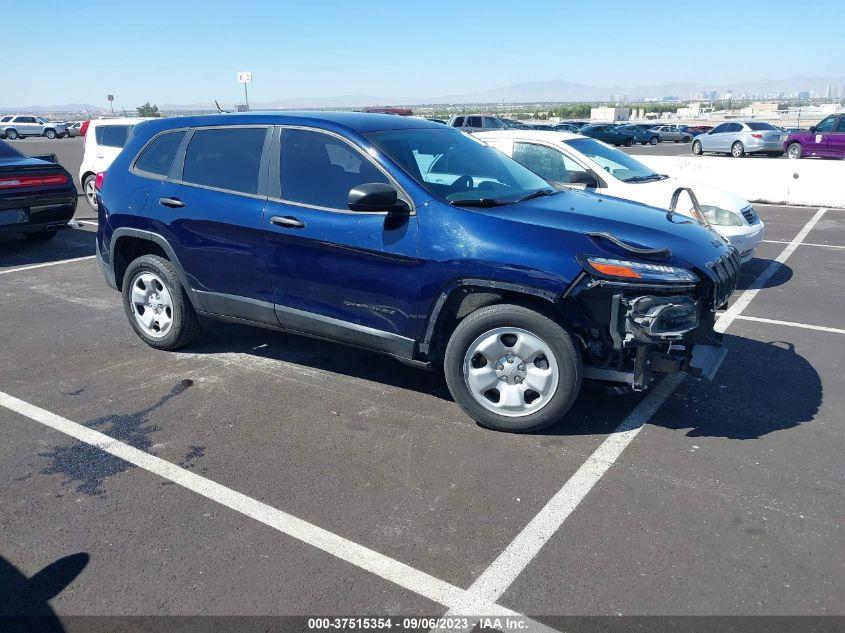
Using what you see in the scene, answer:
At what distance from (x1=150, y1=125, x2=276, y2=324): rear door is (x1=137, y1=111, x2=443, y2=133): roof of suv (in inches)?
3.1

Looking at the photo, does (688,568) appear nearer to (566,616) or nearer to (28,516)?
(566,616)

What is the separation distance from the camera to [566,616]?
2.78 metres

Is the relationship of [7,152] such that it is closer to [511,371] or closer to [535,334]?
[511,371]

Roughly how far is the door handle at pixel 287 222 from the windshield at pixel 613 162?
4864 mm

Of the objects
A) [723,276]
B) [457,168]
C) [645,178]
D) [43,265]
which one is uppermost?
[457,168]

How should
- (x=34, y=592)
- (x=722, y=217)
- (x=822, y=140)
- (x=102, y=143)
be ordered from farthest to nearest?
1. (x=822, y=140)
2. (x=102, y=143)
3. (x=722, y=217)
4. (x=34, y=592)

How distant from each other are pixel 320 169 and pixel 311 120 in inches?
15.3

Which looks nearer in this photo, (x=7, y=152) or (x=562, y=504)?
(x=562, y=504)

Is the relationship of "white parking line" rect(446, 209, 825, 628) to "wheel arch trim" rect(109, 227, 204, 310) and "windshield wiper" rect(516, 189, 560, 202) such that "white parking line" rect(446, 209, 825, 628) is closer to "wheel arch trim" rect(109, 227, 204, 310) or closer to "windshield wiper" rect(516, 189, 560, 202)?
"windshield wiper" rect(516, 189, 560, 202)

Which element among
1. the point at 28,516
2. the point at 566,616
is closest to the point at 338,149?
the point at 28,516

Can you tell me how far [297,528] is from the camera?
11.0ft

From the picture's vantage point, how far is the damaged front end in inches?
155

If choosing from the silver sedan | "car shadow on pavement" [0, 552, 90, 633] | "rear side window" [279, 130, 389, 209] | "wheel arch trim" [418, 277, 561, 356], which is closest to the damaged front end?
"wheel arch trim" [418, 277, 561, 356]

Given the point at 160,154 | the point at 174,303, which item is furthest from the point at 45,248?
the point at 174,303
